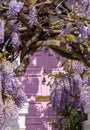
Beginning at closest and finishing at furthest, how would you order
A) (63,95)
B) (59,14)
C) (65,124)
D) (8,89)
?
(8,89) < (59,14) < (63,95) < (65,124)

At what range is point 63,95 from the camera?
8719mm

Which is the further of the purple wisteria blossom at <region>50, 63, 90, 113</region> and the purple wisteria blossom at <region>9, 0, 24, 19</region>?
the purple wisteria blossom at <region>50, 63, 90, 113</region>

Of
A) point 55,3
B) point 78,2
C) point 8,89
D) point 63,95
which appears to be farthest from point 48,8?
point 63,95

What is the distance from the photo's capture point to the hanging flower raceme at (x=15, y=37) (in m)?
6.20

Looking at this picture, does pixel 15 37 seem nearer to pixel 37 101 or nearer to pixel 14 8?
pixel 14 8

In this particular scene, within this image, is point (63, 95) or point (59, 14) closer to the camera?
point (59, 14)

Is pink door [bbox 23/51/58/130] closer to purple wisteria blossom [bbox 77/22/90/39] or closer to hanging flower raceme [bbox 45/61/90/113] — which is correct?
hanging flower raceme [bbox 45/61/90/113]

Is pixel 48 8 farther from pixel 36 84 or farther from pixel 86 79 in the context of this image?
pixel 36 84

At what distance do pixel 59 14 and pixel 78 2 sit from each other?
37 centimetres

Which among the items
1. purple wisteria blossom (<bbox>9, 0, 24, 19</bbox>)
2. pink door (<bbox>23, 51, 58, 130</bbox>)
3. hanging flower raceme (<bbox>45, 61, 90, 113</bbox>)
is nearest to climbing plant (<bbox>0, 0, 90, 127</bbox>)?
purple wisteria blossom (<bbox>9, 0, 24, 19</bbox>)

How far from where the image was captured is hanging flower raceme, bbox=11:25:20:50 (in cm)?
620

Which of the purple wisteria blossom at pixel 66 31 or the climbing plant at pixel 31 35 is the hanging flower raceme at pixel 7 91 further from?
the purple wisteria blossom at pixel 66 31

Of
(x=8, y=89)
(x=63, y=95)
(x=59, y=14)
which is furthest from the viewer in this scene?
(x=63, y=95)

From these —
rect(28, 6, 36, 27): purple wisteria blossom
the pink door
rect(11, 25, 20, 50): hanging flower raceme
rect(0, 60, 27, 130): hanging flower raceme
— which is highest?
rect(28, 6, 36, 27): purple wisteria blossom
